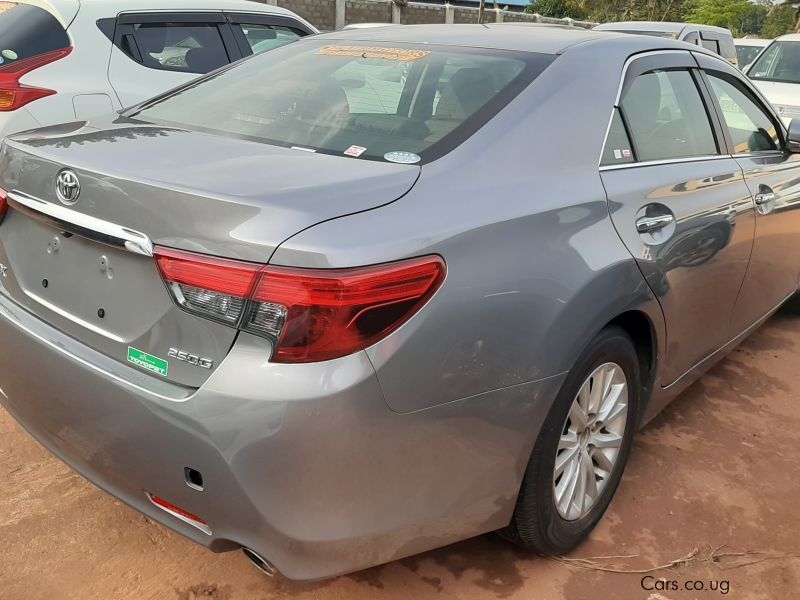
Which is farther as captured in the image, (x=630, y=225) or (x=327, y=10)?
(x=327, y=10)

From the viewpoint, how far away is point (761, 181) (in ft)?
10.5

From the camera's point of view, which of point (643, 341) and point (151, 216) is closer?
point (151, 216)

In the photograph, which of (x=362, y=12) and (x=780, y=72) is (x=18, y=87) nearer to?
(x=780, y=72)

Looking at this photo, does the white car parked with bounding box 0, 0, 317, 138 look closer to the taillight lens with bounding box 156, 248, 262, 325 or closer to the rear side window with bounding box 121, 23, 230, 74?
the rear side window with bounding box 121, 23, 230, 74

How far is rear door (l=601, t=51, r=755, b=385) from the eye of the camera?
2.34m

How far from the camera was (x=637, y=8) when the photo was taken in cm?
3959

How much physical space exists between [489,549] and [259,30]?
15.7ft

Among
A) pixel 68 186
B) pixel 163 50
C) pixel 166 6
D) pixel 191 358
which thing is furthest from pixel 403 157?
pixel 166 6

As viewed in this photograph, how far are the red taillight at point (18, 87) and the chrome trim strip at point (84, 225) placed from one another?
275 centimetres

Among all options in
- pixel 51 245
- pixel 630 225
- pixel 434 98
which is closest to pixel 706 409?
pixel 630 225

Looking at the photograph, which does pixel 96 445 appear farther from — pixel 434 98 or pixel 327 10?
pixel 327 10

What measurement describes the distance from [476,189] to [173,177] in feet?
2.41

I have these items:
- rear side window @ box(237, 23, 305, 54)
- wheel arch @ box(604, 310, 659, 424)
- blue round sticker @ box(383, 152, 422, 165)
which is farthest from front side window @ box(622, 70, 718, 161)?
rear side window @ box(237, 23, 305, 54)

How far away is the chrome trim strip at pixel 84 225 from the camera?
5.57 feet
